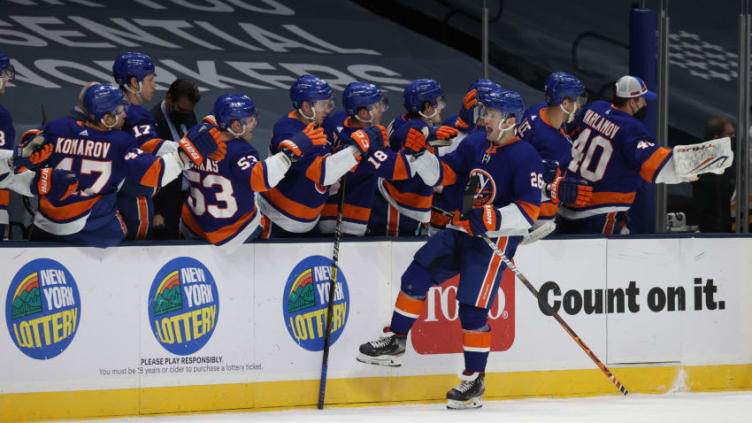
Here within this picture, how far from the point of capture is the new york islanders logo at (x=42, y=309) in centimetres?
412

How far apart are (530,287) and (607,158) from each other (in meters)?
0.87

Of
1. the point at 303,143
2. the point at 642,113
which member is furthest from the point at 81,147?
the point at 642,113

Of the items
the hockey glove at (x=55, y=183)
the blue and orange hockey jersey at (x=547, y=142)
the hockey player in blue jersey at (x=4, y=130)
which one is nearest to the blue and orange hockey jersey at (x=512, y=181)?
the blue and orange hockey jersey at (x=547, y=142)

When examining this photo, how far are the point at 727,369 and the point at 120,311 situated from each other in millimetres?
2791

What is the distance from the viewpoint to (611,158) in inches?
198

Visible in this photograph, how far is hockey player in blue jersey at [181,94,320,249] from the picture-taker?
4.33m

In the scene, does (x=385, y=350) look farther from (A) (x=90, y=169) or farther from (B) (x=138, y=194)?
(A) (x=90, y=169)

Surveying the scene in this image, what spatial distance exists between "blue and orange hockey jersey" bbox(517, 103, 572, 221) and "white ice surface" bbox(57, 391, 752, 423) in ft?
2.81

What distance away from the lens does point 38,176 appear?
4.18 metres

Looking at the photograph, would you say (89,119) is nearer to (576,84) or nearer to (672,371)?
(576,84)

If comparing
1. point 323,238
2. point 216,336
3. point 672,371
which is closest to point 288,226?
point 323,238

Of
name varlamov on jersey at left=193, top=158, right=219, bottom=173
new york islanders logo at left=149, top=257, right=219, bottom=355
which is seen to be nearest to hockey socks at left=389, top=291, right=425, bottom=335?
new york islanders logo at left=149, top=257, right=219, bottom=355

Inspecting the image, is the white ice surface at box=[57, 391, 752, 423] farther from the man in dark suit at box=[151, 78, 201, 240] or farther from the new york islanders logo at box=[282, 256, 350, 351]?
the man in dark suit at box=[151, 78, 201, 240]

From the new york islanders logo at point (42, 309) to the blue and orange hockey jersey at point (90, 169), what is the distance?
18 centimetres
